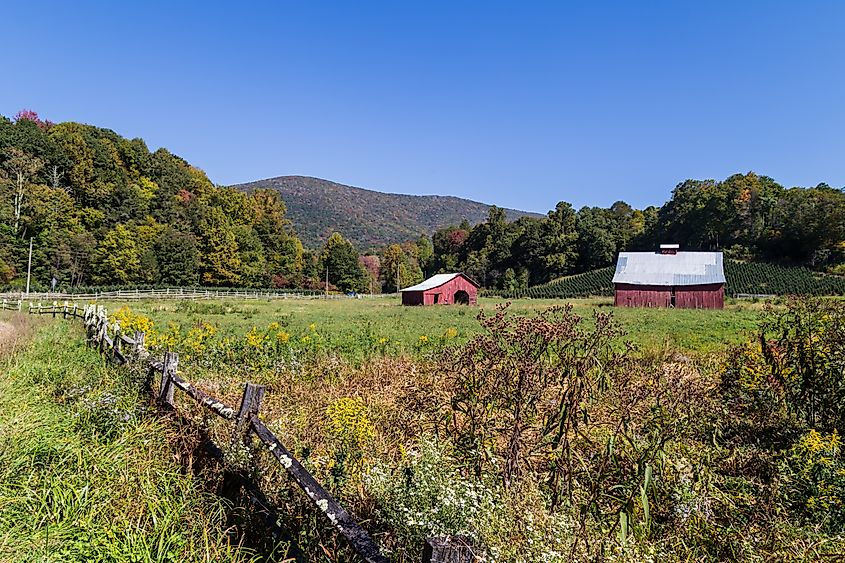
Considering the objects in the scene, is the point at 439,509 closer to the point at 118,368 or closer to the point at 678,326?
the point at 118,368

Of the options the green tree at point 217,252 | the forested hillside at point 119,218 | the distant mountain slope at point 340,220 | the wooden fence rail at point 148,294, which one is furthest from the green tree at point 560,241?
the distant mountain slope at point 340,220

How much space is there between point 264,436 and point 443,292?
3917 centimetres

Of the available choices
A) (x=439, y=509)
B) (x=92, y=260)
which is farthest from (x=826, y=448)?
(x=92, y=260)

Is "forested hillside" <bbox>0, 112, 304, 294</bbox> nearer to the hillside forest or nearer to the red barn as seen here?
the hillside forest

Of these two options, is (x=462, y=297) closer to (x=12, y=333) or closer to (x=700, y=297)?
(x=700, y=297)

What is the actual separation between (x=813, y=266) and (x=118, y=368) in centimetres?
6870

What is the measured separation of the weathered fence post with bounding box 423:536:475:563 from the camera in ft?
5.69

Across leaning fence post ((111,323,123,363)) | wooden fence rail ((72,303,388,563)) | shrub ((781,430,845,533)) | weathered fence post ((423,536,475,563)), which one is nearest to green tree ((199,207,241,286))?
leaning fence post ((111,323,123,363))

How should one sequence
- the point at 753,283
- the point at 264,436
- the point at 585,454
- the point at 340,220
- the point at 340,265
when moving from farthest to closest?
the point at 340,220 < the point at 340,265 < the point at 753,283 < the point at 585,454 < the point at 264,436

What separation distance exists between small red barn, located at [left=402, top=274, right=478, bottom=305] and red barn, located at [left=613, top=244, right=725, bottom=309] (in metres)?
12.6

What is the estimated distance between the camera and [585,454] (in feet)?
15.6

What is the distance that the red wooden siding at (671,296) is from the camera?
35750mm

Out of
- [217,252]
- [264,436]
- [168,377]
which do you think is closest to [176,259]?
[217,252]

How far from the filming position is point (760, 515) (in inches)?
155
